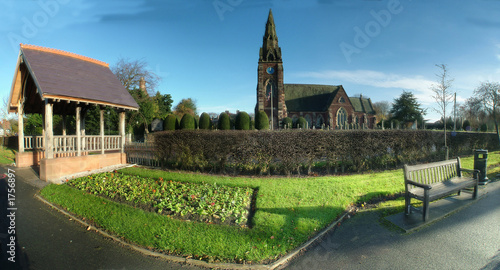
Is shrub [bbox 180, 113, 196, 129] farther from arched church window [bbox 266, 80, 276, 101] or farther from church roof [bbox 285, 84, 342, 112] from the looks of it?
church roof [bbox 285, 84, 342, 112]

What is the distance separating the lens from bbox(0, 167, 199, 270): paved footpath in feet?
11.6

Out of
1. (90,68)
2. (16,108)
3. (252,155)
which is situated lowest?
(252,155)

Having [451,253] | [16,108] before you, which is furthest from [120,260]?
[16,108]

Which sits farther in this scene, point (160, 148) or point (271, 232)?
point (160, 148)

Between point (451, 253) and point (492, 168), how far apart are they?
1022 cm

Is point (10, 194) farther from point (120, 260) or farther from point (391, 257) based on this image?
point (391, 257)

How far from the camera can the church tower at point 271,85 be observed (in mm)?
43781

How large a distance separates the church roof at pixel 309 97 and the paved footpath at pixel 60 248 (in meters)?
47.6

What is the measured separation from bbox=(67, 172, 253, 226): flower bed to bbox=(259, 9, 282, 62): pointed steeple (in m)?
40.9

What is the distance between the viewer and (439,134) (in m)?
12.6

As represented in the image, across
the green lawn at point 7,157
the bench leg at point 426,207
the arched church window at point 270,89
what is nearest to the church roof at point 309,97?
the arched church window at point 270,89

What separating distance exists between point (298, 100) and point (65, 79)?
1815 inches

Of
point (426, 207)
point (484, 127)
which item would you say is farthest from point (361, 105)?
point (426, 207)

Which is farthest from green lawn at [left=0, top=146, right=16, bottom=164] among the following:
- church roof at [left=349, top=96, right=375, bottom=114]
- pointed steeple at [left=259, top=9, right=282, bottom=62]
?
church roof at [left=349, top=96, right=375, bottom=114]
